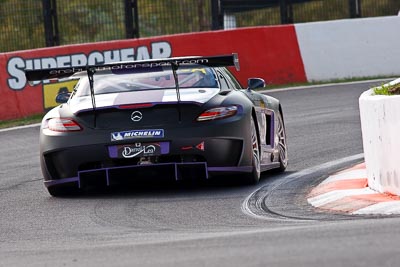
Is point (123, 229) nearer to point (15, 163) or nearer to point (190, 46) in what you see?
point (15, 163)

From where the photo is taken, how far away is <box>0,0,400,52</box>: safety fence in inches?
950

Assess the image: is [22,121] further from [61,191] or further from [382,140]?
[382,140]

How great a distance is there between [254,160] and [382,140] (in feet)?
5.97

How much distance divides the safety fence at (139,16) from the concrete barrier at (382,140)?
14.5 meters

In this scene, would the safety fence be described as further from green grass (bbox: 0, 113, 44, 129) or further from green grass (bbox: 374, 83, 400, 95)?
green grass (bbox: 374, 83, 400, 95)

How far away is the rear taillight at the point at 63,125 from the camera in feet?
35.5

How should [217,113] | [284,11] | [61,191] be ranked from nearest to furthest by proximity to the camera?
[217,113]
[61,191]
[284,11]

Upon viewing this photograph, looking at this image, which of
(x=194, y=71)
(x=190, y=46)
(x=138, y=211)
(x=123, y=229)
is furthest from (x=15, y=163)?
(x=190, y=46)

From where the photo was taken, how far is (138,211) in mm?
9766

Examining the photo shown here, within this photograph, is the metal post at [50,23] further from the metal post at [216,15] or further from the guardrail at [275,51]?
the metal post at [216,15]

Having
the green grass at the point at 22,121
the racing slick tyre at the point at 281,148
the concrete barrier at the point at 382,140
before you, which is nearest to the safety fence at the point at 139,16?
the green grass at the point at 22,121

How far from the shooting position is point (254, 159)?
11117 mm

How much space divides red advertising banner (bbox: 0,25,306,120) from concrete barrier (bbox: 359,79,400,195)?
1118 centimetres

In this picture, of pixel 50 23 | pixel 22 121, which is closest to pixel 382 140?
pixel 22 121
